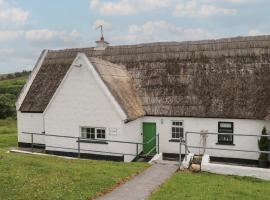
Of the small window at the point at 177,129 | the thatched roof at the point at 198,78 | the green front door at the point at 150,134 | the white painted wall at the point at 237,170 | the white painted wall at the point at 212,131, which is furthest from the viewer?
the green front door at the point at 150,134

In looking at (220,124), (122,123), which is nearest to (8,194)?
(122,123)

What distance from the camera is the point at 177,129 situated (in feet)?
72.1

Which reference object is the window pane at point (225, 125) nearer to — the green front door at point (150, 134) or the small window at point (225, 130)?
the small window at point (225, 130)

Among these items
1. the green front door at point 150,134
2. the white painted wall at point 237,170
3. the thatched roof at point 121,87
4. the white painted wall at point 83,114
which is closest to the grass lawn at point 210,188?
the white painted wall at point 237,170

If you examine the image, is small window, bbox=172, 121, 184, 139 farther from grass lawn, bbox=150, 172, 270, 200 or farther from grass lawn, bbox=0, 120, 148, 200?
grass lawn, bbox=150, 172, 270, 200

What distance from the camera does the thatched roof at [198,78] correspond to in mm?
20938

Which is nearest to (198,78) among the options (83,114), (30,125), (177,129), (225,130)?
(177,129)

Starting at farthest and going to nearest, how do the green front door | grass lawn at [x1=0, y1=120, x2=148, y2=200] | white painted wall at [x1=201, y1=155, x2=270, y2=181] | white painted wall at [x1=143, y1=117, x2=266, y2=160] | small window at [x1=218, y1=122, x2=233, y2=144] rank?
the green front door → small window at [x1=218, y1=122, x2=233, y2=144] → white painted wall at [x1=143, y1=117, x2=266, y2=160] → white painted wall at [x1=201, y1=155, x2=270, y2=181] → grass lawn at [x1=0, y1=120, x2=148, y2=200]

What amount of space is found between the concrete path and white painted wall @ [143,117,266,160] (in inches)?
169

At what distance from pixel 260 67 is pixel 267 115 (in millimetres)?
3731

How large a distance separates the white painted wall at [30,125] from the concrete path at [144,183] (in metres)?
10.8

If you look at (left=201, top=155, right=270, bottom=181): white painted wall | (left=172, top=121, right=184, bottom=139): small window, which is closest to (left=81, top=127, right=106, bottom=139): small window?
(left=172, top=121, right=184, bottom=139): small window

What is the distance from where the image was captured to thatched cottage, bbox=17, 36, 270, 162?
66.2ft

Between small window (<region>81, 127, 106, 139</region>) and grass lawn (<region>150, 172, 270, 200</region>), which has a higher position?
small window (<region>81, 127, 106, 139</region>)
